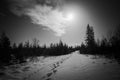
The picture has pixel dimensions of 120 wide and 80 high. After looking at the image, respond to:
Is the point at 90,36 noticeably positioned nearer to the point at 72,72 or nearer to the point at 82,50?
the point at 82,50

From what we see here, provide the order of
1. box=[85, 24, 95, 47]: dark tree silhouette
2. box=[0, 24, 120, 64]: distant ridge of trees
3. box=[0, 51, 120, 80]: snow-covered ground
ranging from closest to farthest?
box=[0, 51, 120, 80]: snow-covered ground
box=[0, 24, 120, 64]: distant ridge of trees
box=[85, 24, 95, 47]: dark tree silhouette

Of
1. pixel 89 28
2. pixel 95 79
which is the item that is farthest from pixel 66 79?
pixel 89 28

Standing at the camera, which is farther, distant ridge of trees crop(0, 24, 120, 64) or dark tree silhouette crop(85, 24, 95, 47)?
dark tree silhouette crop(85, 24, 95, 47)

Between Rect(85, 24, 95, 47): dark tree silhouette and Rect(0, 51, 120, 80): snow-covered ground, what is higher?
Rect(85, 24, 95, 47): dark tree silhouette

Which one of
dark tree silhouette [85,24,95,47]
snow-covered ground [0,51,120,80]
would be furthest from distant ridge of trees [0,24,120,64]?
snow-covered ground [0,51,120,80]

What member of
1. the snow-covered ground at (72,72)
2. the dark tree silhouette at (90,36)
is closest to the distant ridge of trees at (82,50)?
the dark tree silhouette at (90,36)

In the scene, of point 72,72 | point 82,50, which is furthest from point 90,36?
point 72,72

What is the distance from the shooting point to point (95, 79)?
141 inches

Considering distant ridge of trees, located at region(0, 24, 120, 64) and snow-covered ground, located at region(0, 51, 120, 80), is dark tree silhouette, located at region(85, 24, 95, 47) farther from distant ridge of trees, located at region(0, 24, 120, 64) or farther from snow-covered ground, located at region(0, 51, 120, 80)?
snow-covered ground, located at region(0, 51, 120, 80)

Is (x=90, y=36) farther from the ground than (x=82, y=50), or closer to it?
farther from the ground

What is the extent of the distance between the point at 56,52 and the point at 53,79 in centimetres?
3350

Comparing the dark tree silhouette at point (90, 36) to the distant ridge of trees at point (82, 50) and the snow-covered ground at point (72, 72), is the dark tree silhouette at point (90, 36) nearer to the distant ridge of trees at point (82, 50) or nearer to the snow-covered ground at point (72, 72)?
the distant ridge of trees at point (82, 50)

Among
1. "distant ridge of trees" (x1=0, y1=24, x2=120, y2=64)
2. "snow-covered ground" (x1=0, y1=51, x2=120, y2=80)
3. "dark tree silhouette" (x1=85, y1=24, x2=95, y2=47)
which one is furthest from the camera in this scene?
"dark tree silhouette" (x1=85, y1=24, x2=95, y2=47)

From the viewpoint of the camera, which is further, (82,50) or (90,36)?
(82,50)
